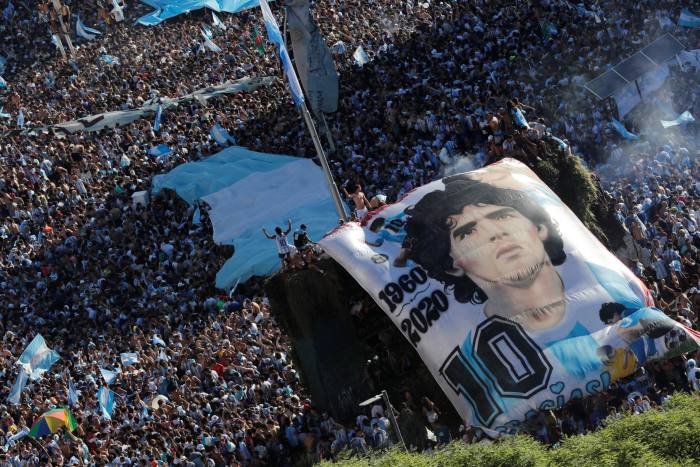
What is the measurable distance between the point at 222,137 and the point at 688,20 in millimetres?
14703

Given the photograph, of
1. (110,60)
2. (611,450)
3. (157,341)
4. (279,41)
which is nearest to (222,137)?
(110,60)

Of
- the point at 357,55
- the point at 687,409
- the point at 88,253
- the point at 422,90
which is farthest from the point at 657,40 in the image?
the point at 687,409

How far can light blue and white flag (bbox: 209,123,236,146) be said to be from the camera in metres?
42.4

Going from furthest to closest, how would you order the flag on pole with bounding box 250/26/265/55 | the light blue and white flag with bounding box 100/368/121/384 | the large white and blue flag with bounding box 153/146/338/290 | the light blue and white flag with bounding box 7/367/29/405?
the flag on pole with bounding box 250/26/265/55 < the large white and blue flag with bounding box 153/146/338/290 < the light blue and white flag with bounding box 7/367/29/405 < the light blue and white flag with bounding box 100/368/121/384

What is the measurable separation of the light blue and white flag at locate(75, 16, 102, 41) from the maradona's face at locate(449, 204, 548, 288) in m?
31.2

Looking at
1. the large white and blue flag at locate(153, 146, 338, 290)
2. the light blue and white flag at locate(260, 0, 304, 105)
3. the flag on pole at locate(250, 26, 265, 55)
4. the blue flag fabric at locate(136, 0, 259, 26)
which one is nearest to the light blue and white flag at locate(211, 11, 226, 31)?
the blue flag fabric at locate(136, 0, 259, 26)

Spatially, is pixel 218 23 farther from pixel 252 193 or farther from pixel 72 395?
pixel 72 395

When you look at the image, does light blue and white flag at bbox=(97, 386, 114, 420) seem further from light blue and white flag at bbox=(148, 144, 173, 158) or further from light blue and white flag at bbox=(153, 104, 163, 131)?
light blue and white flag at bbox=(153, 104, 163, 131)

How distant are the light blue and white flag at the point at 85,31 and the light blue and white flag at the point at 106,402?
2617 cm

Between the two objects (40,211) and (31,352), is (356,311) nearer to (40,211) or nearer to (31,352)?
(31,352)

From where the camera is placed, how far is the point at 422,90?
128 feet

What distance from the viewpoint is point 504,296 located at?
23.5 m

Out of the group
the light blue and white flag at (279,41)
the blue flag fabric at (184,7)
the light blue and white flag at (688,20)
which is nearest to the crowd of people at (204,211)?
the blue flag fabric at (184,7)

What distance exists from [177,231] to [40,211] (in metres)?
4.75
